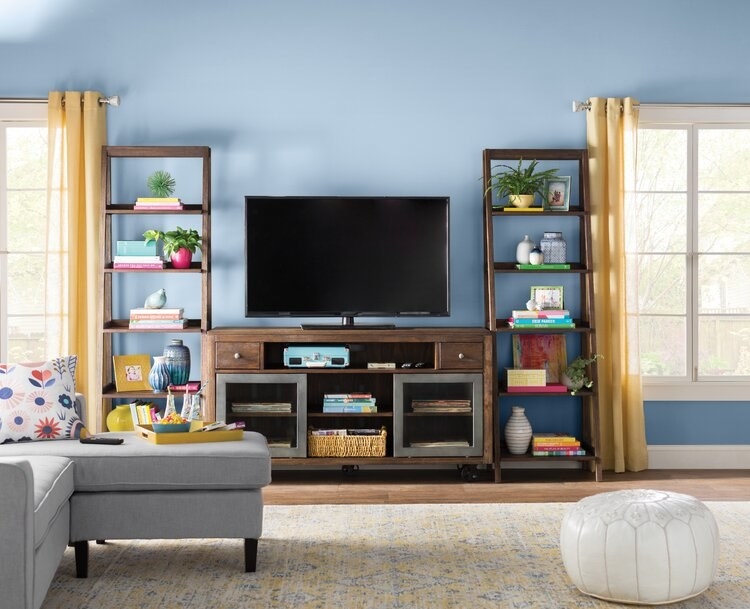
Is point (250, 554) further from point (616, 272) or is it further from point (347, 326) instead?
point (616, 272)

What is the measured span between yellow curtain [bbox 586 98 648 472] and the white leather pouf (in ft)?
7.04

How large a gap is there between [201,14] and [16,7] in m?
1.05

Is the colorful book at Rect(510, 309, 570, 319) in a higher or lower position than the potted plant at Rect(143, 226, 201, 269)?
lower

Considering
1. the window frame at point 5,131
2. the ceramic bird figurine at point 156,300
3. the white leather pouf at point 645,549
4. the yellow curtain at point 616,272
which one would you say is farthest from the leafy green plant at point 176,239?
the white leather pouf at point 645,549

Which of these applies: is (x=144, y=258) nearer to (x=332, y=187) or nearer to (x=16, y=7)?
(x=332, y=187)

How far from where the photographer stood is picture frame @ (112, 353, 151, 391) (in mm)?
4867

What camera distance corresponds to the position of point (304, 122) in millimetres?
5082

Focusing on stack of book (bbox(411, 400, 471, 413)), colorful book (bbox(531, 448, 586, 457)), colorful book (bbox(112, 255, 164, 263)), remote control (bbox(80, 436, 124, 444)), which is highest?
colorful book (bbox(112, 255, 164, 263))

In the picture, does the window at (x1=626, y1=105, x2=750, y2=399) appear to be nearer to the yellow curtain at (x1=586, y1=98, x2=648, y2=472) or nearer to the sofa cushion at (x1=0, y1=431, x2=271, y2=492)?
the yellow curtain at (x1=586, y1=98, x2=648, y2=472)

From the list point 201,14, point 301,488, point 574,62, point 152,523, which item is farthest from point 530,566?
point 201,14

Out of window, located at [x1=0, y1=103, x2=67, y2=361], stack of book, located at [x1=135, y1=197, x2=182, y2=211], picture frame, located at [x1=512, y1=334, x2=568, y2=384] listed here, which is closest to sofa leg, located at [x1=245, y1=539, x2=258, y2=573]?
stack of book, located at [x1=135, y1=197, x2=182, y2=211]

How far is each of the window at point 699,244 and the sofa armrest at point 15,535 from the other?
12.2ft

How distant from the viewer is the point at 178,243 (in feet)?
15.9

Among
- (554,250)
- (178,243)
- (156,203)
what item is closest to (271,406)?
(178,243)
